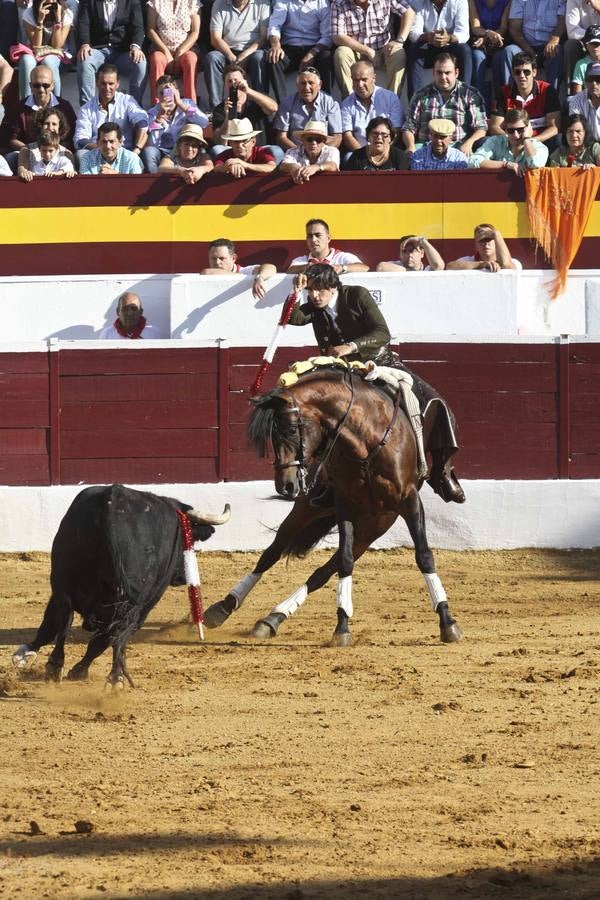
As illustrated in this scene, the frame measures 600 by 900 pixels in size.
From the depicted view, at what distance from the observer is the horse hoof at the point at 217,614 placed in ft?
24.2

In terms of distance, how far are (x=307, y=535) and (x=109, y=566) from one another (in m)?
2.09

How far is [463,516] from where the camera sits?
33.9 feet

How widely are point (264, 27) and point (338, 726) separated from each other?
26.5 ft

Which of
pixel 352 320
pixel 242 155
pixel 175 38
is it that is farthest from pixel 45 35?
pixel 352 320

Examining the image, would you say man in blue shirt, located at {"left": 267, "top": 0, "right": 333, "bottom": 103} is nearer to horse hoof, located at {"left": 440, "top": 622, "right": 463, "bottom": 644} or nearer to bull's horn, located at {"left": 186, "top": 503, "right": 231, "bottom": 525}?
horse hoof, located at {"left": 440, "top": 622, "right": 463, "bottom": 644}

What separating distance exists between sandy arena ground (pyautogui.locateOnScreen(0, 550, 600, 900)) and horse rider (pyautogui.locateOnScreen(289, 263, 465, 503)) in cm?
107

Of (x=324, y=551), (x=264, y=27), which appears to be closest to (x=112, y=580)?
(x=324, y=551)

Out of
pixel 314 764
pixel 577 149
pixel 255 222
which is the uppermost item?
pixel 577 149

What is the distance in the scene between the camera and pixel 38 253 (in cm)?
1164

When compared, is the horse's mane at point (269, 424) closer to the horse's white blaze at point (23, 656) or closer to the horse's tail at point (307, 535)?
the horse's tail at point (307, 535)

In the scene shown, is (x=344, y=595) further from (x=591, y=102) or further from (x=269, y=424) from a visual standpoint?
(x=591, y=102)

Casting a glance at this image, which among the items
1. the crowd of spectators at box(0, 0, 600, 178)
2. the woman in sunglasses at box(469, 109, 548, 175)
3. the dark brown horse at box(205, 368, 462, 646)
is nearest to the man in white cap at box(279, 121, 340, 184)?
the crowd of spectators at box(0, 0, 600, 178)

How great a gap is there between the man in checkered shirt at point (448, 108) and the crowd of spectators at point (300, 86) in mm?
13

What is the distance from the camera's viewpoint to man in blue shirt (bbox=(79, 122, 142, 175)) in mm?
11422
